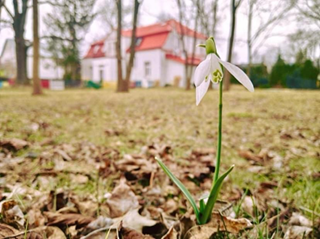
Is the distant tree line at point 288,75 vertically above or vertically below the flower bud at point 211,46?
above

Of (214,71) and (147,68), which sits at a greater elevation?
(147,68)

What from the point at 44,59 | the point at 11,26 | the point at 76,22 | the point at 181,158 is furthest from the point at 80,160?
the point at 44,59

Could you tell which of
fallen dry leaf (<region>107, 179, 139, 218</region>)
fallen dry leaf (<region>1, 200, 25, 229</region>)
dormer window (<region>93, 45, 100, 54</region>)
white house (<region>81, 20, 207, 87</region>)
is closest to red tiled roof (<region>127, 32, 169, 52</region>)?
white house (<region>81, 20, 207, 87</region>)

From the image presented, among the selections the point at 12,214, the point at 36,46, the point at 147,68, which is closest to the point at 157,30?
the point at 147,68

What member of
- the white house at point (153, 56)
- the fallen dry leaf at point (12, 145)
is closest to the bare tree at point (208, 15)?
the white house at point (153, 56)

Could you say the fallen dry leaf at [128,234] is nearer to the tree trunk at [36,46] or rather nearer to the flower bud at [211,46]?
the flower bud at [211,46]

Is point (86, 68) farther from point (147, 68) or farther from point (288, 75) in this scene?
point (288, 75)

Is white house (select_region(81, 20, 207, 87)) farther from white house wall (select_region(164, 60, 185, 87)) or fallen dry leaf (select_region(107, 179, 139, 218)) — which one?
fallen dry leaf (select_region(107, 179, 139, 218))

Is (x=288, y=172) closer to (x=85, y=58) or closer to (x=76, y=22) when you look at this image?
(x=76, y=22)
